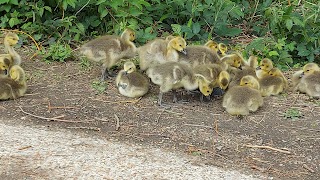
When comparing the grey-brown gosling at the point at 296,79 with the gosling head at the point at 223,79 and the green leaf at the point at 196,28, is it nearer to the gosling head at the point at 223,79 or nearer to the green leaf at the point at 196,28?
the gosling head at the point at 223,79

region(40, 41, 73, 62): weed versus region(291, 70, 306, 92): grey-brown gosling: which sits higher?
region(40, 41, 73, 62): weed

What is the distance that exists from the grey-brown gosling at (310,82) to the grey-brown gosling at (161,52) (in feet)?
4.27

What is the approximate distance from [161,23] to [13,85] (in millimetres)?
2947

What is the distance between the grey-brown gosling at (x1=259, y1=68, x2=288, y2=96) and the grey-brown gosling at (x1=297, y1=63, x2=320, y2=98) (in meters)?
0.21

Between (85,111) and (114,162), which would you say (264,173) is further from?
(85,111)

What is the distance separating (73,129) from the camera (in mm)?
5402

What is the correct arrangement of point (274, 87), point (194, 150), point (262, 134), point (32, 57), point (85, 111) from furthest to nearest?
point (32, 57), point (274, 87), point (85, 111), point (262, 134), point (194, 150)

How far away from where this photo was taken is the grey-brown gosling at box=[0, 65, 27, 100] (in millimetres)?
A: 5855

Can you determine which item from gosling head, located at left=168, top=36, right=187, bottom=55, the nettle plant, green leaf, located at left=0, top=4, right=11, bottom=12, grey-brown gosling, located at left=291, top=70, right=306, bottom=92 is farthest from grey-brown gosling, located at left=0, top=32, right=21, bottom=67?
grey-brown gosling, located at left=291, top=70, right=306, bottom=92

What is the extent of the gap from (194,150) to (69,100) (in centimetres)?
161

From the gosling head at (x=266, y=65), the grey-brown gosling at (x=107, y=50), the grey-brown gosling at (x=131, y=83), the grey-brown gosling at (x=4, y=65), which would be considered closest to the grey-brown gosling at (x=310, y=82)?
the gosling head at (x=266, y=65)

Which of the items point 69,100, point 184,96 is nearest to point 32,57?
point 69,100

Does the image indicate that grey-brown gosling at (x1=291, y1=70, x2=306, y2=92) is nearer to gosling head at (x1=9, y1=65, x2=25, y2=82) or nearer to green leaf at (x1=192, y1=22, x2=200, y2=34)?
green leaf at (x1=192, y1=22, x2=200, y2=34)

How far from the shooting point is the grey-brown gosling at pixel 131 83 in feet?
19.8
